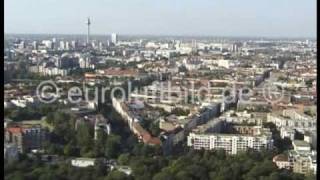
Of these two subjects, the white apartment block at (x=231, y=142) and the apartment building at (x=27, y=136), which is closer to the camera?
the apartment building at (x=27, y=136)

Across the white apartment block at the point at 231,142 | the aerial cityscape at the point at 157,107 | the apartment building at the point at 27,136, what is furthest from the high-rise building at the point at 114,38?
the white apartment block at the point at 231,142

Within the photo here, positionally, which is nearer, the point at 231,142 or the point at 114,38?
the point at 114,38

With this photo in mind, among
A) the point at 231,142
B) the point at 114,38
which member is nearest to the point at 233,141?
the point at 231,142

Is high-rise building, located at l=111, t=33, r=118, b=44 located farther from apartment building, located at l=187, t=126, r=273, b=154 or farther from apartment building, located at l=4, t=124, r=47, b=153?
apartment building, located at l=187, t=126, r=273, b=154

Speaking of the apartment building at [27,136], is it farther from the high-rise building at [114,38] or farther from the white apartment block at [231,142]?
the white apartment block at [231,142]

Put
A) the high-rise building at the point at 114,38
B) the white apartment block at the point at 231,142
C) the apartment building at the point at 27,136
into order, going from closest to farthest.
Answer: the apartment building at the point at 27,136 < the high-rise building at the point at 114,38 < the white apartment block at the point at 231,142

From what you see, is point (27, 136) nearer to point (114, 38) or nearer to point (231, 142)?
point (114, 38)

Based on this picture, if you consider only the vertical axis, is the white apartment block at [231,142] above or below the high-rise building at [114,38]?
below

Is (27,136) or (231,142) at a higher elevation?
(27,136)

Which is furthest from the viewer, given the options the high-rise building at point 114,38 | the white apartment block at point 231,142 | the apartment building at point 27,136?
the white apartment block at point 231,142
